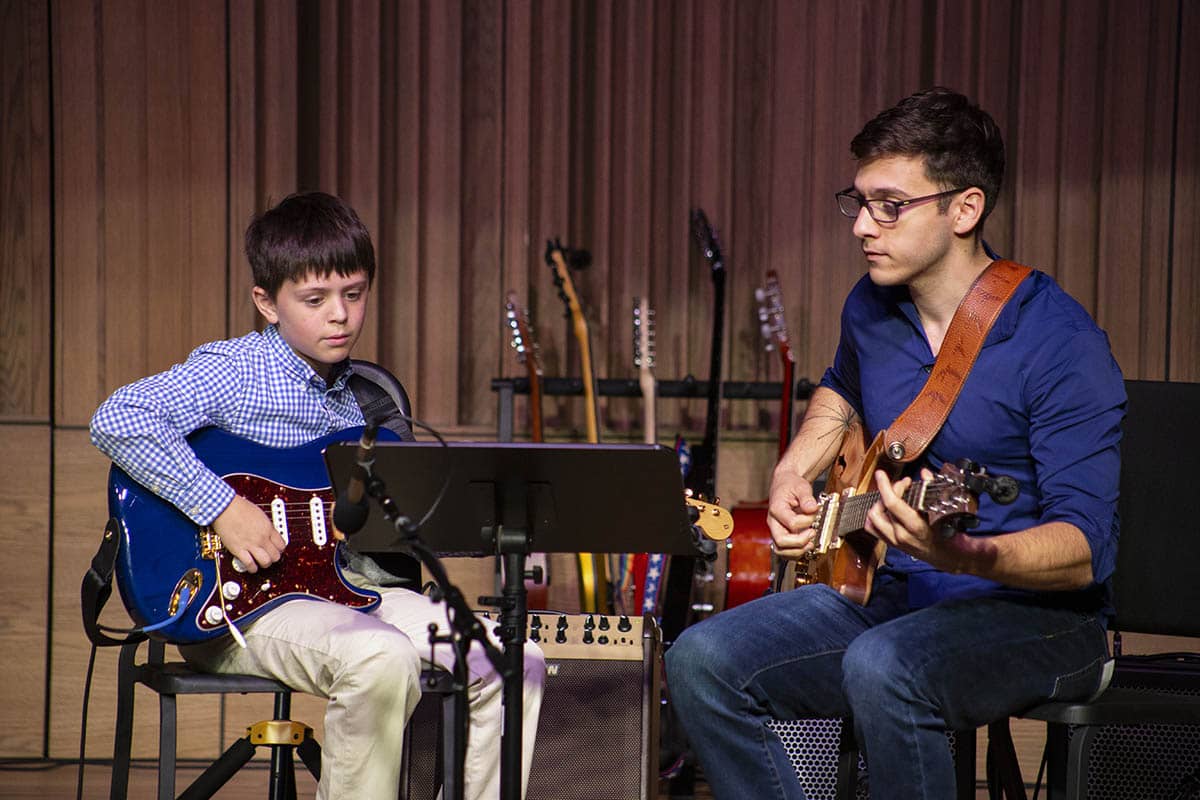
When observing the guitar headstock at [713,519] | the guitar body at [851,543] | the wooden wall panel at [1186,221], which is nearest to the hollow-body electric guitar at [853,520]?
the guitar body at [851,543]

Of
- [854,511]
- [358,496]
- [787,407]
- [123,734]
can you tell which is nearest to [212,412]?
[123,734]

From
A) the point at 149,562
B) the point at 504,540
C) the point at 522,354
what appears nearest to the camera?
the point at 504,540

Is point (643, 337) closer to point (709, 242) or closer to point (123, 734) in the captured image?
point (709, 242)

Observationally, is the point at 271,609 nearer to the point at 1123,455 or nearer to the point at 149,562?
the point at 149,562

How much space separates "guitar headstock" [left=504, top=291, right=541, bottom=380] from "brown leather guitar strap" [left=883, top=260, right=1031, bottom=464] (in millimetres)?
1605

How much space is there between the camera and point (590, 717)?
9.50 ft

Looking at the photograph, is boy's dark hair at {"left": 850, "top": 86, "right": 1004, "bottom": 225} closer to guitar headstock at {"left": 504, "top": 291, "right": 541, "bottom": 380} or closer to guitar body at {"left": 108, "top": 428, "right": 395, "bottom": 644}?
guitar body at {"left": 108, "top": 428, "right": 395, "bottom": 644}

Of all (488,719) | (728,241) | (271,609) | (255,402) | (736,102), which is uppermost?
(736,102)

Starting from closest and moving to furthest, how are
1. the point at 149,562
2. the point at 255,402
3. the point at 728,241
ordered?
the point at 149,562 → the point at 255,402 → the point at 728,241

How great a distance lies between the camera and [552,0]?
415 cm

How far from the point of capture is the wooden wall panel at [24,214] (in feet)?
13.4

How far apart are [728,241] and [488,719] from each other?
2.06 m

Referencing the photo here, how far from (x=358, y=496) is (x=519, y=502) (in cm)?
29

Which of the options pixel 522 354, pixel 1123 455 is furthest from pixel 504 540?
pixel 522 354
